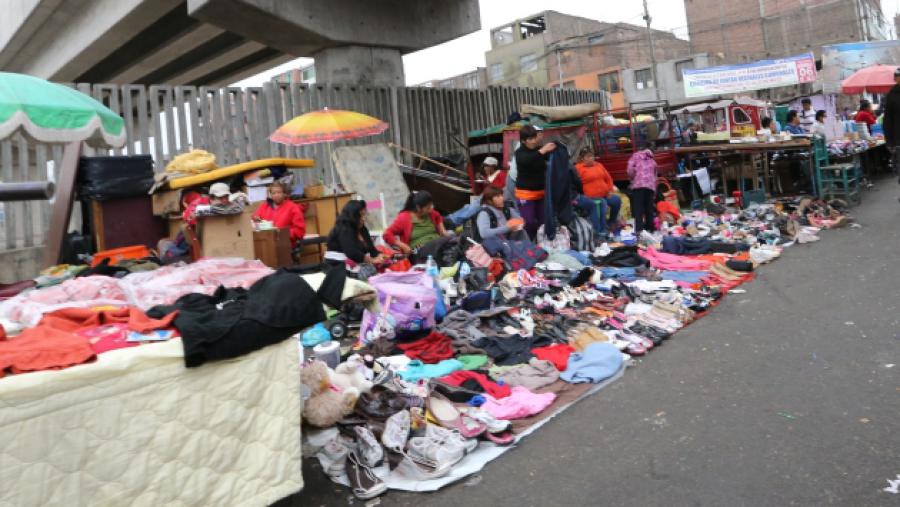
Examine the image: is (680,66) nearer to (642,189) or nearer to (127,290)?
(642,189)

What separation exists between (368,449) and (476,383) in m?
1.11

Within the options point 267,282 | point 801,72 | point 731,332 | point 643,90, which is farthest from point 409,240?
point 643,90

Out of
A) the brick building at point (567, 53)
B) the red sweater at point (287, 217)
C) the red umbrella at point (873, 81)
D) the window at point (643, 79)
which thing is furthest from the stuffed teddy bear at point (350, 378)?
the brick building at point (567, 53)

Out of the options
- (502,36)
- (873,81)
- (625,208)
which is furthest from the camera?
(502,36)

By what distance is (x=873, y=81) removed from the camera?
56.3 feet

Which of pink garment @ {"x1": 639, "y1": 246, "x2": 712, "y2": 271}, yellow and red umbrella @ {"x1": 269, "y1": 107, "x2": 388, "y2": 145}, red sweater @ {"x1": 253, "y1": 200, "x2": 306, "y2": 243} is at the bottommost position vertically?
pink garment @ {"x1": 639, "y1": 246, "x2": 712, "y2": 271}

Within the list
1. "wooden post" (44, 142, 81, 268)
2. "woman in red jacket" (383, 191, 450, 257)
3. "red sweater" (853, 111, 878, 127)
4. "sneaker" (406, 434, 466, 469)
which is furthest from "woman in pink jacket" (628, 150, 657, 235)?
"red sweater" (853, 111, 878, 127)

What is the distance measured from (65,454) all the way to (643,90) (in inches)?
2010

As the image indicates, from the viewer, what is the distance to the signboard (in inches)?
790

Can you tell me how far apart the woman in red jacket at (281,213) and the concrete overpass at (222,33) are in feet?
16.3

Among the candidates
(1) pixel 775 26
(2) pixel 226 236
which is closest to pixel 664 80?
(1) pixel 775 26

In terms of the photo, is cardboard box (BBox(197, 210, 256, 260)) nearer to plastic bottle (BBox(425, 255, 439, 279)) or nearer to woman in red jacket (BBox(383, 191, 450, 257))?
plastic bottle (BBox(425, 255, 439, 279))

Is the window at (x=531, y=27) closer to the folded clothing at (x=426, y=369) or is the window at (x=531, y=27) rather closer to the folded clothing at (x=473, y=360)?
the folded clothing at (x=473, y=360)

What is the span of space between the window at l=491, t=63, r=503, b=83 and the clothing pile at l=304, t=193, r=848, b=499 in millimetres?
57271
